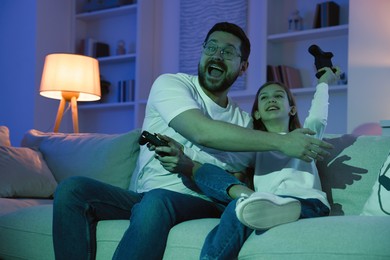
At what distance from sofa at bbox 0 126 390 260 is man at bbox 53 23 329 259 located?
0.25ft

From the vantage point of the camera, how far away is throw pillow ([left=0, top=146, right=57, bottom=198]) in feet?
8.18

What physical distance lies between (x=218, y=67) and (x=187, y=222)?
0.63m

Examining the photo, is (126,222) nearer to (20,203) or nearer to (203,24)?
(20,203)

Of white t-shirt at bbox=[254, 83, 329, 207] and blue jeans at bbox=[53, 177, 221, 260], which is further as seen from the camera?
white t-shirt at bbox=[254, 83, 329, 207]

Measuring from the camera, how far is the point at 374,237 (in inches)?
52.7

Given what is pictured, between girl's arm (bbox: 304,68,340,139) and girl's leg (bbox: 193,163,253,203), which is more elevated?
girl's arm (bbox: 304,68,340,139)

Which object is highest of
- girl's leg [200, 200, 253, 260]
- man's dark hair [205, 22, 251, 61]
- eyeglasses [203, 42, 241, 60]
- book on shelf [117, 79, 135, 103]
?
man's dark hair [205, 22, 251, 61]

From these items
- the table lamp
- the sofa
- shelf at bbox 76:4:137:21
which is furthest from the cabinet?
the sofa

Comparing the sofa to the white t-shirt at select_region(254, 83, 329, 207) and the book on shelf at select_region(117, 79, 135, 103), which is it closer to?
the white t-shirt at select_region(254, 83, 329, 207)

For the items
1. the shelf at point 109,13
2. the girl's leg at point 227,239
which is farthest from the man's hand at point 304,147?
the shelf at point 109,13

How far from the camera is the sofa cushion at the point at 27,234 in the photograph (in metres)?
1.95

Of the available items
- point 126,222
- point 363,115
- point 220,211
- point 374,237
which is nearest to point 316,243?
point 374,237

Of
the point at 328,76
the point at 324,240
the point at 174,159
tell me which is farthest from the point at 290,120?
the point at 324,240

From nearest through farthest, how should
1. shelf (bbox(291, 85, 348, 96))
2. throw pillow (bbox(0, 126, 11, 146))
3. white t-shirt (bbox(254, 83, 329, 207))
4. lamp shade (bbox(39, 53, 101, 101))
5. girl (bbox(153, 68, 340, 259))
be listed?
1. girl (bbox(153, 68, 340, 259))
2. white t-shirt (bbox(254, 83, 329, 207))
3. throw pillow (bbox(0, 126, 11, 146))
4. lamp shade (bbox(39, 53, 101, 101))
5. shelf (bbox(291, 85, 348, 96))
